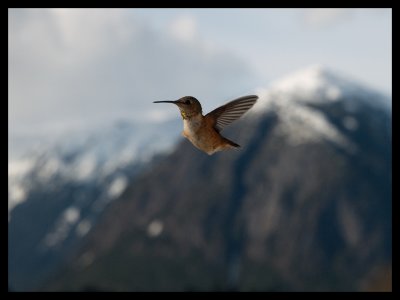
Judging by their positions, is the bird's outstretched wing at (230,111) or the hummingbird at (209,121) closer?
the hummingbird at (209,121)

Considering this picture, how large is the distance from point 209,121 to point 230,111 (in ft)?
1.73

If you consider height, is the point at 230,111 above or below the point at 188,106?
below

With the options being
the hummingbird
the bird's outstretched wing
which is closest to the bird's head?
the hummingbird

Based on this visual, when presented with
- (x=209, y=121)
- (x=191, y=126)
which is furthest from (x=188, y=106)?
(x=209, y=121)

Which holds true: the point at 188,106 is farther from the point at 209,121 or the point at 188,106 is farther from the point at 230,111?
the point at 230,111

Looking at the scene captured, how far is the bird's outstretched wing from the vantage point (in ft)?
23.1

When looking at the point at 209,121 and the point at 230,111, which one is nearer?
the point at 209,121

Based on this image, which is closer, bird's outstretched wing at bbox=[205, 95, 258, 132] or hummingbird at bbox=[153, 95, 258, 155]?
hummingbird at bbox=[153, 95, 258, 155]

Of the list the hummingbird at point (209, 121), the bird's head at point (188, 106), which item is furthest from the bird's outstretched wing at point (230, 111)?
the bird's head at point (188, 106)

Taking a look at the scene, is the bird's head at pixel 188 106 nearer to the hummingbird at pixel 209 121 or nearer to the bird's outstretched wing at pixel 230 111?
the hummingbird at pixel 209 121

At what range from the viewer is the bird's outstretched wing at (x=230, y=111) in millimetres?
7055

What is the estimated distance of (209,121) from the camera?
6.89m

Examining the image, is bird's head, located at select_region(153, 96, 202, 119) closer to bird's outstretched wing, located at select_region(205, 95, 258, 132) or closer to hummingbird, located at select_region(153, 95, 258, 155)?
hummingbird, located at select_region(153, 95, 258, 155)
